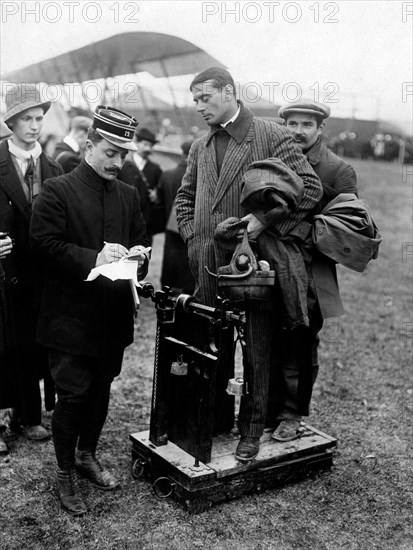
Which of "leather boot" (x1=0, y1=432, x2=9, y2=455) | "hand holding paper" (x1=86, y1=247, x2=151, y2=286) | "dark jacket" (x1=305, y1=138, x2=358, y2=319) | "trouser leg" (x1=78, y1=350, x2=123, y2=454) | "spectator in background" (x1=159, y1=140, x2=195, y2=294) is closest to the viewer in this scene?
"hand holding paper" (x1=86, y1=247, x2=151, y2=286)

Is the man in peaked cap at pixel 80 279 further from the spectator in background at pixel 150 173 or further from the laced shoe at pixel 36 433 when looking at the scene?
the spectator in background at pixel 150 173

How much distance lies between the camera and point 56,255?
3346mm

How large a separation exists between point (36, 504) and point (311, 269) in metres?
2.17

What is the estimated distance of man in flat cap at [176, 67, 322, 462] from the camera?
3703 millimetres

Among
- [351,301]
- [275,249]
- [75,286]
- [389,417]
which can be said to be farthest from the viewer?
[351,301]

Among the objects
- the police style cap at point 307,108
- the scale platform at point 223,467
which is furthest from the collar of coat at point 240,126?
the scale platform at point 223,467

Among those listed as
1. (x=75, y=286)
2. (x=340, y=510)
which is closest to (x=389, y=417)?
(x=340, y=510)

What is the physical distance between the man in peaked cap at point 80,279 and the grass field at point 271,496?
0.23 metres

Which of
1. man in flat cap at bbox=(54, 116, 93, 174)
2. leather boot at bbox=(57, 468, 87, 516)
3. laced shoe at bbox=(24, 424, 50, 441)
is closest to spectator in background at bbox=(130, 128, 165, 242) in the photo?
man in flat cap at bbox=(54, 116, 93, 174)

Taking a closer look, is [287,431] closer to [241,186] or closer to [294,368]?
[294,368]

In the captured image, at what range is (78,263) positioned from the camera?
3.33 m

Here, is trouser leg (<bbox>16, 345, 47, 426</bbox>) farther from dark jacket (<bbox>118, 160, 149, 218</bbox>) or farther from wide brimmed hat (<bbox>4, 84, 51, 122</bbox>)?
dark jacket (<bbox>118, 160, 149, 218</bbox>)

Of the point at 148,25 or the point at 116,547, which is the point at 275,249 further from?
the point at 148,25

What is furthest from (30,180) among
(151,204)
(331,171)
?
(151,204)
